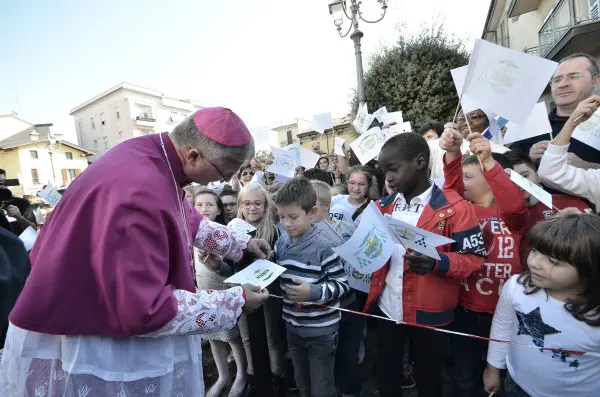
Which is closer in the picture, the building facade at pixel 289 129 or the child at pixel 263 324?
the child at pixel 263 324

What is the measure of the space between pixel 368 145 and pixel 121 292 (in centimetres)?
404

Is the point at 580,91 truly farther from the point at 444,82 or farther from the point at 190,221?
the point at 444,82

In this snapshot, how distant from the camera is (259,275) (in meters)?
1.97

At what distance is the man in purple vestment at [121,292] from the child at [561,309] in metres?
1.41

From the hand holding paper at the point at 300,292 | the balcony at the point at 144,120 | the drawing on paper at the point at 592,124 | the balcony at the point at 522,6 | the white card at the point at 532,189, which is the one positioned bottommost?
the hand holding paper at the point at 300,292

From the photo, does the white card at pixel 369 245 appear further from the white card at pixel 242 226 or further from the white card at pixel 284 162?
the white card at pixel 284 162

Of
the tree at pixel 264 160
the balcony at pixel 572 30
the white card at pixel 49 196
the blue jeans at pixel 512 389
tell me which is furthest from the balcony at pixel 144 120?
the blue jeans at pixel 512 389

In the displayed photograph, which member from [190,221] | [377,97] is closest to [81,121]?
[377,97]

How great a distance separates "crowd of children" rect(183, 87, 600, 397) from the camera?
1543 millimetres

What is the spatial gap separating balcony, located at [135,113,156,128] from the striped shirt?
47.5 meters

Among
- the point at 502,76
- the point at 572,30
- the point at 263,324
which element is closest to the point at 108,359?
the point at 263,324

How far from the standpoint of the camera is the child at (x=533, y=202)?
2.20m

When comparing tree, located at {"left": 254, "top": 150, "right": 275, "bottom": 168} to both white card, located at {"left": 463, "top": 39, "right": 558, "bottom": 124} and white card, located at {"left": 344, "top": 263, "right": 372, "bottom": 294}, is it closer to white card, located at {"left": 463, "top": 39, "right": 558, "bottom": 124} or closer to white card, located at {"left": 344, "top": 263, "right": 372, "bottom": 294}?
white card, located at {"left": 344, "top": 263, "right": 372, "bottom": 294}

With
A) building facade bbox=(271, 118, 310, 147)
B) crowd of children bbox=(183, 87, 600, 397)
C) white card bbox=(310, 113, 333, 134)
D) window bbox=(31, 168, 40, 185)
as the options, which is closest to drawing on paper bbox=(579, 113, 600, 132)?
crowd of children bbox=(183, 87, 600, 397)
